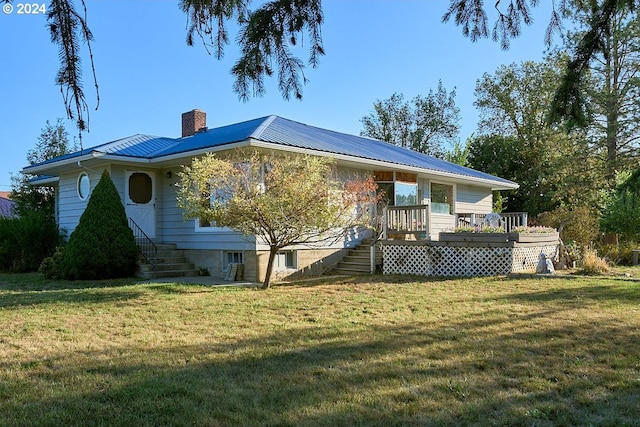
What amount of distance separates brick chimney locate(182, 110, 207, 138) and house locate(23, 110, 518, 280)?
4cm

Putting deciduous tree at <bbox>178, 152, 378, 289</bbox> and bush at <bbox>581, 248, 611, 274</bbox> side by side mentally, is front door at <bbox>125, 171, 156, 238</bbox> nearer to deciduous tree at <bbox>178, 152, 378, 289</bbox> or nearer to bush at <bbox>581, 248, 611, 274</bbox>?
deciduous tree at <bbox>178, 152, 378, 289</bbox>

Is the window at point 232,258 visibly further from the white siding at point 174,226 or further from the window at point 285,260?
the window at point 285,260

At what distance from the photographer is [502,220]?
59.0 feet

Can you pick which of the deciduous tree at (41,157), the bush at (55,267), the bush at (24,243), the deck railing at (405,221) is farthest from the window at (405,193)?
the deciduous tree at (41,157)

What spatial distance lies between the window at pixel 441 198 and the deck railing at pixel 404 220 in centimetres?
411

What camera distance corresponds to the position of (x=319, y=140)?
14242 millimetres

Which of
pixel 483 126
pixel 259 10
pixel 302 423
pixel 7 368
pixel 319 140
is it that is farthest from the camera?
pixel 483 126

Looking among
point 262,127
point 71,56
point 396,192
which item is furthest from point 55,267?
point 71,56

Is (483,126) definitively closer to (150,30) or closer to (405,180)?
(405,180)

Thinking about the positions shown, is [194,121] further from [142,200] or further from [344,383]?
[344,383]

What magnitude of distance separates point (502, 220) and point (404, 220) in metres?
6.06

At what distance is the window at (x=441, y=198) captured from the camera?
59.2 feet

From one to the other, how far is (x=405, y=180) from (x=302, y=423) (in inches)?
534

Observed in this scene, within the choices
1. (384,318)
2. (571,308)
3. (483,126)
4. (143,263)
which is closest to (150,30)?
(384,318)
